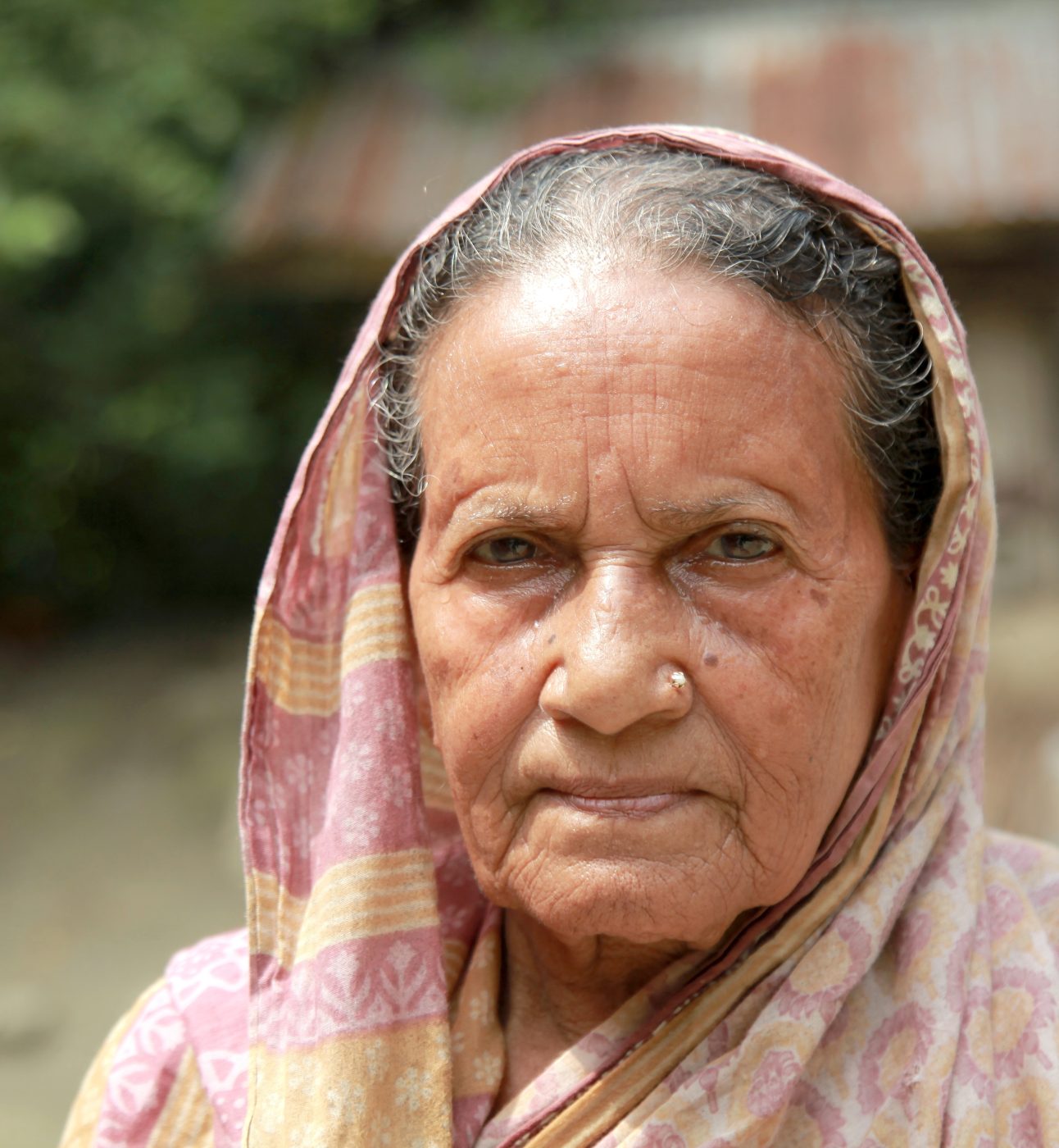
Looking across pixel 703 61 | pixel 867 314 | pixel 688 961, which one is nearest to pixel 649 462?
pixel 867 314

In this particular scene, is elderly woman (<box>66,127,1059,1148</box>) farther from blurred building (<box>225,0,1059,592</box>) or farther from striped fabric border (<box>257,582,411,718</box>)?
blurred building (<box>225,0,1059,592</box>)

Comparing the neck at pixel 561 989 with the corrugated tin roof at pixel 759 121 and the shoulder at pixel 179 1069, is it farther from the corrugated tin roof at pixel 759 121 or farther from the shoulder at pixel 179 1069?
the corrugated tin roof at pixel 759 121

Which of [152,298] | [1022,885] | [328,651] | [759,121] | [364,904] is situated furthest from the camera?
[152,298]

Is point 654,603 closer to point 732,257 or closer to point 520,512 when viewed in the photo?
point 520,512

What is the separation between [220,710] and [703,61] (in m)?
5.15

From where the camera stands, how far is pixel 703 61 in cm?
742

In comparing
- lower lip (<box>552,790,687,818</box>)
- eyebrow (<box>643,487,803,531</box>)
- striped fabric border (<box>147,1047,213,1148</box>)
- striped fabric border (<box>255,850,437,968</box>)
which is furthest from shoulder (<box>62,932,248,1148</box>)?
eyebrow (<box>643,487,803,531</box>)

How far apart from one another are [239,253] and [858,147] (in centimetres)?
351

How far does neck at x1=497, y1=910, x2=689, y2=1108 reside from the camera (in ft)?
6.00

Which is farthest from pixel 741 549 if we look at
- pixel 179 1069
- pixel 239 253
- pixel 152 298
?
pixel 152 298

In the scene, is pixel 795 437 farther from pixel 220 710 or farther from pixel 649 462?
pixel 220 710

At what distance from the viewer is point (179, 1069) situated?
1.94m

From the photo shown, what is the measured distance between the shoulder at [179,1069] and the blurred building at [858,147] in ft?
17.1

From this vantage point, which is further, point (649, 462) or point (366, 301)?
point (366, 301)
